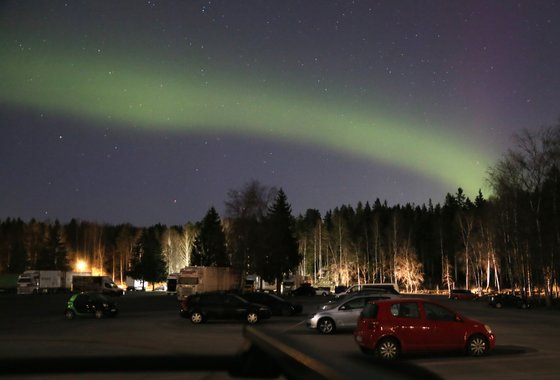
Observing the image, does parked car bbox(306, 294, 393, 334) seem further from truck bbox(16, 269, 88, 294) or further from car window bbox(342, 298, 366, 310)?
truck bbox(16, 269, 88, 294)

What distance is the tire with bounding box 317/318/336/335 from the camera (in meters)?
24.4

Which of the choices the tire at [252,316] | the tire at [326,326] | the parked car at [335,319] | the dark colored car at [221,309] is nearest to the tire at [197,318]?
the dark colored car at [221,309]

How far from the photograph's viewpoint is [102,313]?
34.8m

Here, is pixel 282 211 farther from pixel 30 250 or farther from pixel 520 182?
pixel 30 250

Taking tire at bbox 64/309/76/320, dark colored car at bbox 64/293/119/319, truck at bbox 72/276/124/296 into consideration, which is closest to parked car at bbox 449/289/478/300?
truck at bbox 72/276/124/296

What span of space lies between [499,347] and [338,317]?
22.4 feet

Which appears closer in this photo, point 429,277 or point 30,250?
point 429,277

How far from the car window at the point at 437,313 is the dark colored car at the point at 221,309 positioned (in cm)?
1495

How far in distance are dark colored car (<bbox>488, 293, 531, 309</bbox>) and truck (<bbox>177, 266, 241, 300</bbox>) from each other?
91.1 ft

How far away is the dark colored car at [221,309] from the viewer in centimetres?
3064

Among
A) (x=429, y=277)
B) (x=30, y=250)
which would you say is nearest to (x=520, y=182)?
(x=429, y=277)

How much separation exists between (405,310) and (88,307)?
2372cm

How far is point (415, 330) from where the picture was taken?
16797mm

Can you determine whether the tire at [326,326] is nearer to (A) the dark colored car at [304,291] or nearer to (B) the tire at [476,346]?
(B) the tire at [476,346]
